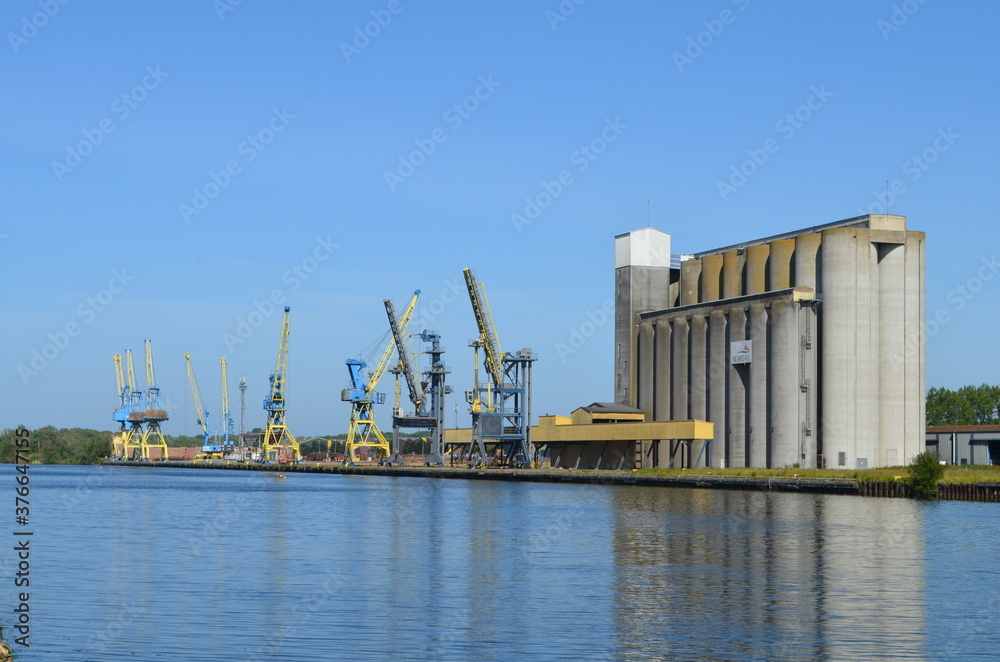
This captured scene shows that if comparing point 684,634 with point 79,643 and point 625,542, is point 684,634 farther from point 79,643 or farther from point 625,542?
point 625,542

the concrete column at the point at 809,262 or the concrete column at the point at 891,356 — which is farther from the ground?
the concrete column at the point at 809,262

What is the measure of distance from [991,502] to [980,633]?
5362cm

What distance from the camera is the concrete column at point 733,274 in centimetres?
11112

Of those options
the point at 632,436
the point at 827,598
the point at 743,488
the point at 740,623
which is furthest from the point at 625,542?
the point at 632,436

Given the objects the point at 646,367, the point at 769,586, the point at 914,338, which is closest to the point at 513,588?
the point at 769,586

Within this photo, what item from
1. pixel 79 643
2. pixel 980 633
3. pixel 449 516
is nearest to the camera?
pixel 79 643

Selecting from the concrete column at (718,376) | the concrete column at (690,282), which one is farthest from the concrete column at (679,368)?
the concrete column at (690,282)

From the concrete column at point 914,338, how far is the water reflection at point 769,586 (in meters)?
41.8

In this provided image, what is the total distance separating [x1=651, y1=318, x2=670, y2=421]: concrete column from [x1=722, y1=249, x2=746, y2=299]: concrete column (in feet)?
20.8

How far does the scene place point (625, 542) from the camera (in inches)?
1683

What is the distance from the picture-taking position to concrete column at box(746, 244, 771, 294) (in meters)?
107

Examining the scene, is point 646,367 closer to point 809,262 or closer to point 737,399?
point 737,399

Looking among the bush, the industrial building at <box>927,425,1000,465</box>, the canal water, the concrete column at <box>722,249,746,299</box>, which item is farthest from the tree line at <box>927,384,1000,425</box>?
the canal water

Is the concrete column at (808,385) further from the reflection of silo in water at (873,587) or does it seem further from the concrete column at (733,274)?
the reflection of silo in water at (873,587)
